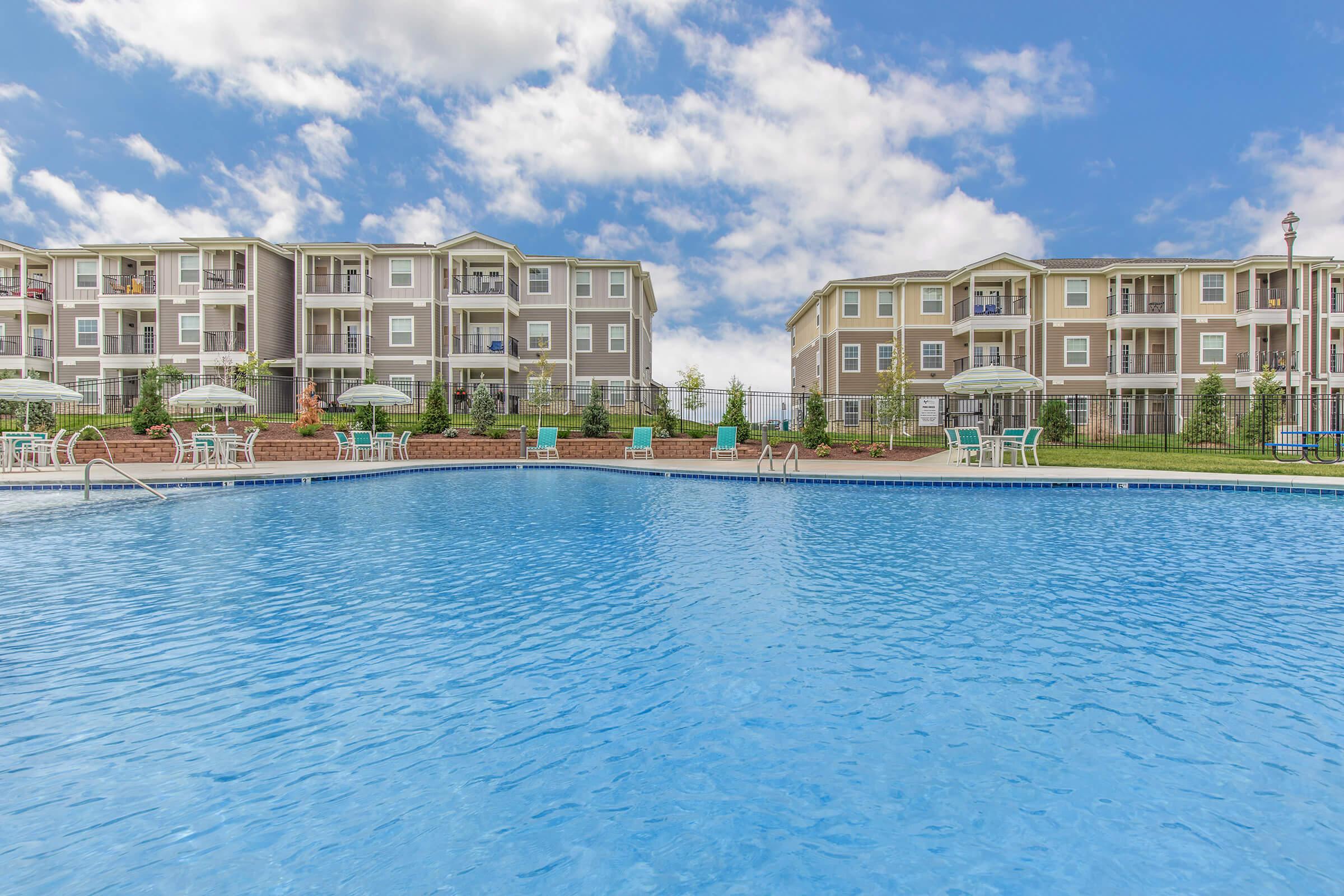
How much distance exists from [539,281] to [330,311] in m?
10.3

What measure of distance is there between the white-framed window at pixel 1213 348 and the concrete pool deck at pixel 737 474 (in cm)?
2048

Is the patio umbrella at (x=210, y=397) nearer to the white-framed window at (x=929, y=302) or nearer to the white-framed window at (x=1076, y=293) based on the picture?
the white-framed window at (x=929, y=302)

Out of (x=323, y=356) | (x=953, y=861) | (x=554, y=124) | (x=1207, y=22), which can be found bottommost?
(x=953, y=861)

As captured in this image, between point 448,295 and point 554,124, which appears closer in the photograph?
point 554,124

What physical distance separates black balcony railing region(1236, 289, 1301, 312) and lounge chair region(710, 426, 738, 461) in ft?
88.3

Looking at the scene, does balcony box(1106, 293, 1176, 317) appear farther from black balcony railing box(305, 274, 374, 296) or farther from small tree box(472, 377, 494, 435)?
black balcony railing box(305, 274, 374, 296)

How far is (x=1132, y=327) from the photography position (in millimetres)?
30359

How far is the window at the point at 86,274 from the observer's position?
3134 centimetres

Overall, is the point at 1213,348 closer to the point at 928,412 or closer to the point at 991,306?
the point at 991,306

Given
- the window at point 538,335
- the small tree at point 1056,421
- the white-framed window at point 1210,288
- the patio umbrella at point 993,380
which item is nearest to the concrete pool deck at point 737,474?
the patio umbrella at point 993,380

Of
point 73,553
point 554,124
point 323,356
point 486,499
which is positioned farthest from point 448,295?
point 73,553

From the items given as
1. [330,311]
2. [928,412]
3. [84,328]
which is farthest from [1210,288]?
[84,328]

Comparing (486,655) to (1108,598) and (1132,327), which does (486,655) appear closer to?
(1108,598)

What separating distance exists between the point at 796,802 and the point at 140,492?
557 inches
